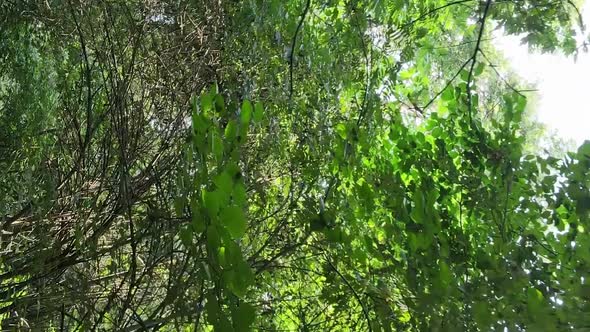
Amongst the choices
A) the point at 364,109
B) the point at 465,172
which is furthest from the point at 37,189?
the point at 465,172

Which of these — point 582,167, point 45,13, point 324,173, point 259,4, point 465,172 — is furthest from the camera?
point 45,13

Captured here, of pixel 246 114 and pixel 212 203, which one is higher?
pixel 246 114

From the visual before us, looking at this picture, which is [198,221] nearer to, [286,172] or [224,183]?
[224,183]

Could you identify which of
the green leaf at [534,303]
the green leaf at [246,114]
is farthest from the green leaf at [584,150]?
the green leaf at [246,114]

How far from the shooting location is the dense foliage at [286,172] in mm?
739

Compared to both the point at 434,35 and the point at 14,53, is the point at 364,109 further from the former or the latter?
the point at 14,53

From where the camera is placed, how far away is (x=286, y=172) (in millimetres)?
1971

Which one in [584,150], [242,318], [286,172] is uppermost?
[286,172]

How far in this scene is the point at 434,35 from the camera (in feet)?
6.26

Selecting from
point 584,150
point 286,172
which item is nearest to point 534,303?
point 584,150

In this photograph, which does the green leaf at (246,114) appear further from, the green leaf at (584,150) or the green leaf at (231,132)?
the green leaf at (584,150)

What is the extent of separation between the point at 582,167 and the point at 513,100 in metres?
0.22

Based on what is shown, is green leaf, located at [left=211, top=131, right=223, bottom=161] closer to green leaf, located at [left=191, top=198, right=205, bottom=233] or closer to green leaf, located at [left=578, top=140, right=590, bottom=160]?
green leaf, located at [left=191, top=198, right=205, bottom=233]

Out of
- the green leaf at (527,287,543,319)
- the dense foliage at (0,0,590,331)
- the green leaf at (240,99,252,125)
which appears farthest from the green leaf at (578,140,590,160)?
the green leaf at (240,99,252,125)
